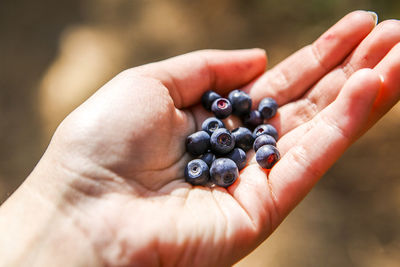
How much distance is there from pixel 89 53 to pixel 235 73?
9.03ft

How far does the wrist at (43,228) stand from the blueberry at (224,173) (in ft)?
2.84

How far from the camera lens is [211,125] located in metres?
2.62

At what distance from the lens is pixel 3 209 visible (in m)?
2.09

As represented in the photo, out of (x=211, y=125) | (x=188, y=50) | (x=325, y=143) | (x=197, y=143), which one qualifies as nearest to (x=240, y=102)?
(x=211, y=125)

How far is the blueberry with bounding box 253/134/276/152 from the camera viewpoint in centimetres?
240

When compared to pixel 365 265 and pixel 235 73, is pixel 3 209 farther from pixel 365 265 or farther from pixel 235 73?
pixel 365 265

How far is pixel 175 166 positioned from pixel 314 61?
1.42 m

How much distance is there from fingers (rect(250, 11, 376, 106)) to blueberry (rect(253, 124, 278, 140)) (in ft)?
1.24

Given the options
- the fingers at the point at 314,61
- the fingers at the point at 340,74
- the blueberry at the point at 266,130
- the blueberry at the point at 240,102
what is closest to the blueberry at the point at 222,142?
the blueberry at the point at 266,130

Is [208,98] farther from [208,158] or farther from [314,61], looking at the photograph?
[314,61]

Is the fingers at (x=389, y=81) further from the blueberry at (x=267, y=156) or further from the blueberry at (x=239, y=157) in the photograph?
the blueberry at (x=239, y=157)

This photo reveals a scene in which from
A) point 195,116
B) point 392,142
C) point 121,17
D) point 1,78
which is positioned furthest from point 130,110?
point 1,78

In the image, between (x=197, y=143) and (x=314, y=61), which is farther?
(x=314, y=61)

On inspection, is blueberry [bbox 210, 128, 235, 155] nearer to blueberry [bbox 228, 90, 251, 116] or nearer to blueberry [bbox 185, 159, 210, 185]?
blueberry [bbox 185, 159, 210, 185]
